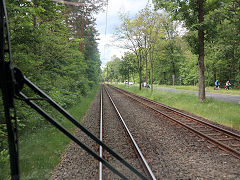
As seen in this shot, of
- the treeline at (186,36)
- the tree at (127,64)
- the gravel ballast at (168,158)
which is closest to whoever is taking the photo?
the gravel ballast at (168,158)

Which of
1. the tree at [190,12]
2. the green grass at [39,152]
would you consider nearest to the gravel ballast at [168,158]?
the green grass at [39,152]

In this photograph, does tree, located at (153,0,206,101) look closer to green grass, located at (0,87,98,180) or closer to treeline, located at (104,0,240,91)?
treeline, located at (104,0,240,91)

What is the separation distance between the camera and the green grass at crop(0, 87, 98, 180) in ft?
12.6

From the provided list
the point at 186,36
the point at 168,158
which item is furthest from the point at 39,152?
the point at 186,36

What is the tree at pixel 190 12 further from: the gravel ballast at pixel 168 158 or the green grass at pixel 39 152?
the green grass at pixel 39 152

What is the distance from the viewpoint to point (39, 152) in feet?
16.4

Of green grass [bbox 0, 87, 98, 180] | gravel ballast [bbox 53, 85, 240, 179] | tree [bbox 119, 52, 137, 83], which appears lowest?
gravel ballast [bbox 53, 85, 240, 179]

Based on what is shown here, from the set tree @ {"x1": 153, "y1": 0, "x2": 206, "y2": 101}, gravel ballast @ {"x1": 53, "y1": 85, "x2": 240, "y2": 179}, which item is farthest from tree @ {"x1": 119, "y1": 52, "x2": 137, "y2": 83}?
gravel ballast @ {"x1": 53, "y1": 85, "x2": 240, "y2": 179}

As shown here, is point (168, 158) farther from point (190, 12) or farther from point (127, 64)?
point (127, 64)

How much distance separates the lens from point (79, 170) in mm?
4059

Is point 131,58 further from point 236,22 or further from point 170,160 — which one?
point 170,160

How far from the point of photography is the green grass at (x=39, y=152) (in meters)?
3.85

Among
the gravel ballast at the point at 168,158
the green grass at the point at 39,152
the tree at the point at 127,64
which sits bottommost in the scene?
the gravel ballast at the point at 168,158

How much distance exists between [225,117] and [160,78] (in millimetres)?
53670
